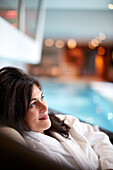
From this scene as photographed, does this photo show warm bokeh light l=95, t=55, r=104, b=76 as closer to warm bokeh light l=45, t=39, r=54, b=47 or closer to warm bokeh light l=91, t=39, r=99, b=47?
warm bokeh light l=91, t=39, r=99, b=47

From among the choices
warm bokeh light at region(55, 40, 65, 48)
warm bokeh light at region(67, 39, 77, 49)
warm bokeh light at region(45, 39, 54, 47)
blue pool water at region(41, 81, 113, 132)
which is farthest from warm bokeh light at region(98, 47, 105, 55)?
blue pool water at region(41, 81, 113, 132)

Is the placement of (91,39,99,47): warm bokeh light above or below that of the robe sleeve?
above

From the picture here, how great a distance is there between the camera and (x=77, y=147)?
47 cm

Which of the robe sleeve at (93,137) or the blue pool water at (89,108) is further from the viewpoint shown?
the blue pool water at (89,108)

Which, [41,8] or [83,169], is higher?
[41,8]

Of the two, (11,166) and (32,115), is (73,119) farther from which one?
(11,166)

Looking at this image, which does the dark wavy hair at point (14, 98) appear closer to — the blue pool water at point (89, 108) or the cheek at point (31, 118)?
the cheek at point (31, 118)

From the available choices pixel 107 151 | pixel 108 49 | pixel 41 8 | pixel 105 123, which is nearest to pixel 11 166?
pixel 107 151

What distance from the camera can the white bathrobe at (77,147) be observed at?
0.41m

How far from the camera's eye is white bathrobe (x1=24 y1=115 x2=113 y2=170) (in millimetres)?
408

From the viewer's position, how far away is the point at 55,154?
42 centimetres

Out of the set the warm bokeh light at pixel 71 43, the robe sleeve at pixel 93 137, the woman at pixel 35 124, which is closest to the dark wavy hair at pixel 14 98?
the woman at pixel 35 124

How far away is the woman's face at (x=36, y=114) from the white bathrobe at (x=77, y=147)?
0.02 meters

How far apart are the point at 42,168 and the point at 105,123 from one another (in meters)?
0.47
